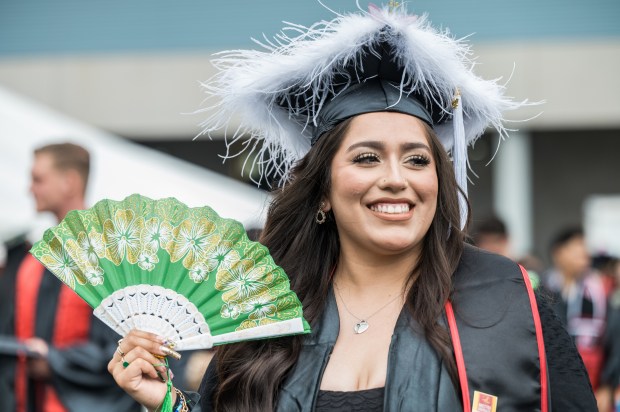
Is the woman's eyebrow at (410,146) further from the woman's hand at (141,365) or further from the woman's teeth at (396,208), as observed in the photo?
the woman's hand at (141,365)

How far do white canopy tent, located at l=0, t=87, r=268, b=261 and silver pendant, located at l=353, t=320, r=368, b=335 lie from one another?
12.8 ft

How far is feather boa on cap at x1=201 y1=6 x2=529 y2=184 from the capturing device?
9.06 ft

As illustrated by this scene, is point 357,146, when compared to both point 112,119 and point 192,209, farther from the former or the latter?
point 112,119

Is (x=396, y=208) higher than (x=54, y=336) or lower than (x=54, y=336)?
higher

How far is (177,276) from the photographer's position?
2.73 meters

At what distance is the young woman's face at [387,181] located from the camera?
8.85 feet

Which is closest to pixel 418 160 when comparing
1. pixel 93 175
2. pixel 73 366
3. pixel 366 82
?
pixel 366 82

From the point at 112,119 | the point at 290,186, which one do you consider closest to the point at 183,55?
the point at 112,119

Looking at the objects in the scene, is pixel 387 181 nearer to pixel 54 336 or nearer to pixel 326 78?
pixel 326 78

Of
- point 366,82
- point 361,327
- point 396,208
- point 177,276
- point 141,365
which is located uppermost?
point 366,82

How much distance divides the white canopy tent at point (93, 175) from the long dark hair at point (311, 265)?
11.9ft

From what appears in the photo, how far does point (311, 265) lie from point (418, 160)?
0.51 m

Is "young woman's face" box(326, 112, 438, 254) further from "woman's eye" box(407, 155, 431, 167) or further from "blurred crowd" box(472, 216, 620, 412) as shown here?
"blurred crowd" box(472, 216, 620, 412)

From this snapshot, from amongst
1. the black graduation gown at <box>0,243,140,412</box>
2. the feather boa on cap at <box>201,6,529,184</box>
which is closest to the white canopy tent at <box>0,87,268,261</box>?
the black graduation gown at <box>0,243,140,412</box>
